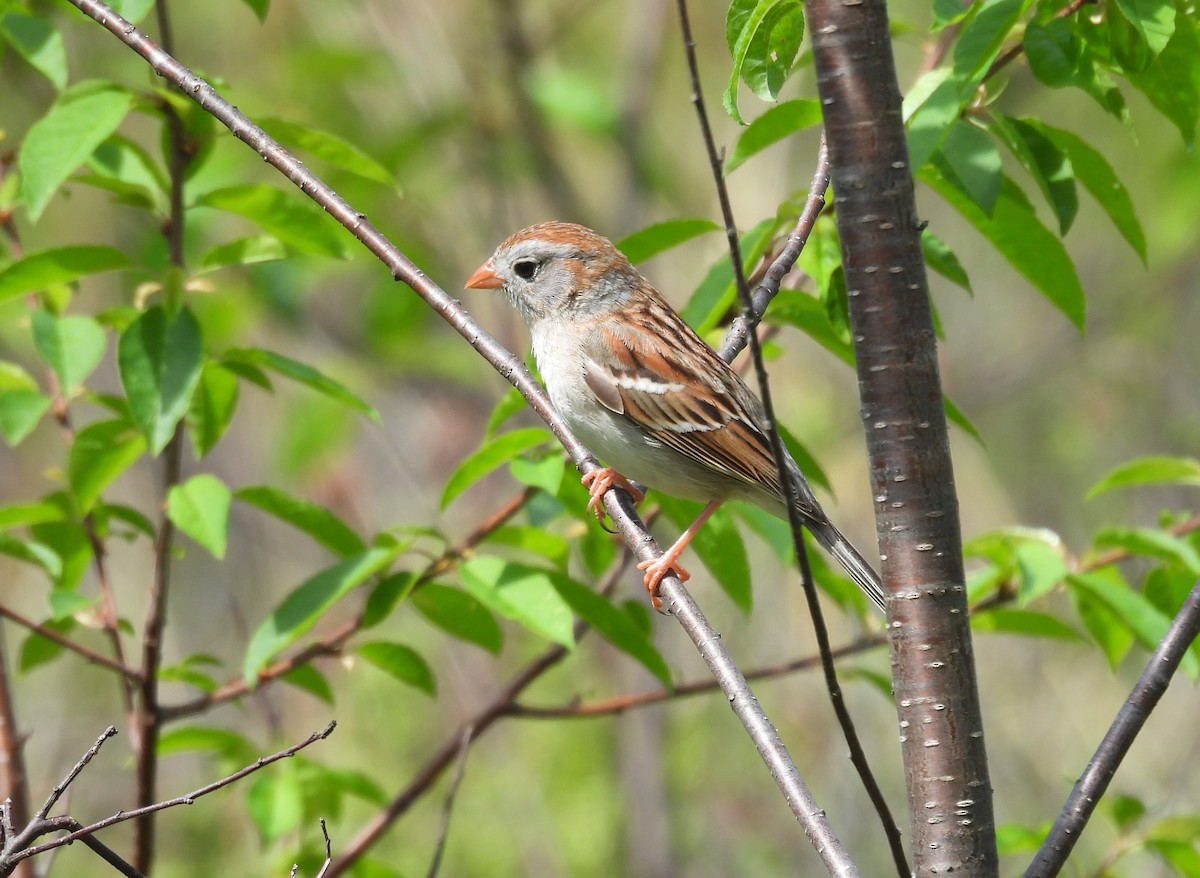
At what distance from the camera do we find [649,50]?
561cm

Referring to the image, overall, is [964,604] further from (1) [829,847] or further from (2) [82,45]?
(2) [82,45]

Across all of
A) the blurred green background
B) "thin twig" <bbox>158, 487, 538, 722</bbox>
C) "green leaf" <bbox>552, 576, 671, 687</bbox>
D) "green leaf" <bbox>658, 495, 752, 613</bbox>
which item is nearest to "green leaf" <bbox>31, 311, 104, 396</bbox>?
"thin twig" <bbox>158, 487, 538, 722</bbox>

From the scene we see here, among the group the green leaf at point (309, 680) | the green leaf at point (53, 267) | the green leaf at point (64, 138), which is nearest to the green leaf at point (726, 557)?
the green leaf at point (309, 680)

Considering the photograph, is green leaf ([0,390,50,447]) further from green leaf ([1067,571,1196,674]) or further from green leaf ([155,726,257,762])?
green leaf ([1067,571,1196,674])

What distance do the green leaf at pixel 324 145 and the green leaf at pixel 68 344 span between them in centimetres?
56

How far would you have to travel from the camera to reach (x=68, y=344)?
8.29 feet

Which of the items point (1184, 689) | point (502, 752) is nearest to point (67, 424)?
point (502, 752)

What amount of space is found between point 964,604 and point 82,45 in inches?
232

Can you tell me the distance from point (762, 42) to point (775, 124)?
0.53 meters

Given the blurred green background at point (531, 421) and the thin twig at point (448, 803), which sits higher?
the blurred green background at point (531, 421)

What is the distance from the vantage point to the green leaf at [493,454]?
8.46ft

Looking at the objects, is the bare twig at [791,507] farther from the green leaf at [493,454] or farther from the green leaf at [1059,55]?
the green leaf at [493,454]

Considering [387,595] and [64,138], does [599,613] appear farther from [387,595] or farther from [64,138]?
[64,138]

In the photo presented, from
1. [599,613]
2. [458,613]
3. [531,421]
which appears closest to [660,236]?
[599,613]
